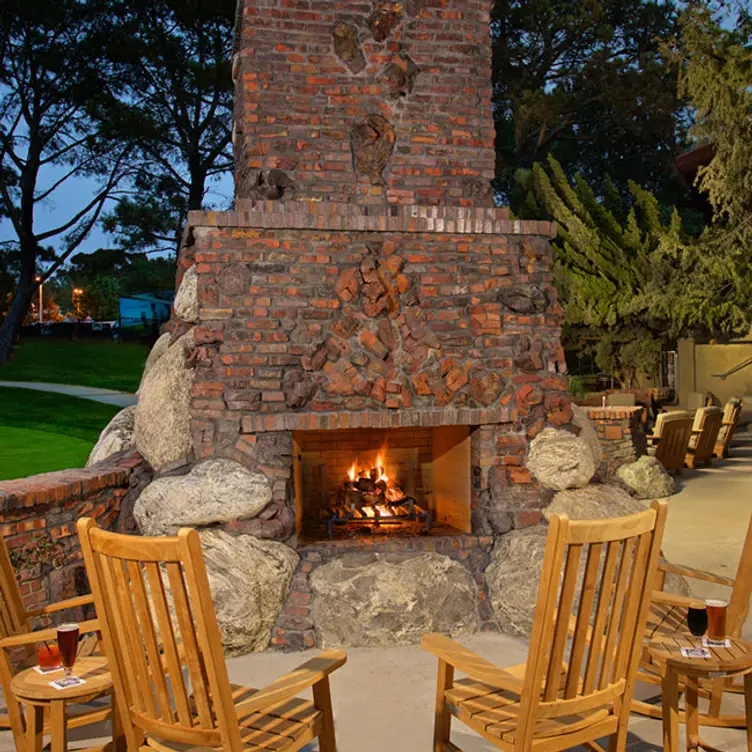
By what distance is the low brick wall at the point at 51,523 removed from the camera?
429 cm

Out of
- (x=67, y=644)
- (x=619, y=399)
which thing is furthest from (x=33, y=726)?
(x=619, y=399)

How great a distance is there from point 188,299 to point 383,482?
1699mm

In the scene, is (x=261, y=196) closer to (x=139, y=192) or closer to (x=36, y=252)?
(x=139, y=192)

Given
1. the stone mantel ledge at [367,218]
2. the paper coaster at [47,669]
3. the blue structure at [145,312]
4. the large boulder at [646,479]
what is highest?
the blue structure at [145,312]

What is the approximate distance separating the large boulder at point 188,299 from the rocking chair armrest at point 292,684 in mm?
2701

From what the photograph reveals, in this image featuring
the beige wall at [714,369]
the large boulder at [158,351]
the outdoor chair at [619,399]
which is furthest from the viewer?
the beige wall at [714,369]

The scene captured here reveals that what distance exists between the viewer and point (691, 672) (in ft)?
9.26

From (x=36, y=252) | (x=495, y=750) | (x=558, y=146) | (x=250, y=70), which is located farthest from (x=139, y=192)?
(x=495, y=750)

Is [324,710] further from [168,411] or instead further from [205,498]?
[168,411]

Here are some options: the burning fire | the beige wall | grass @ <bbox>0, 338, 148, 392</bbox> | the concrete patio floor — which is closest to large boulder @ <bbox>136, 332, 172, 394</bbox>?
the burning fire

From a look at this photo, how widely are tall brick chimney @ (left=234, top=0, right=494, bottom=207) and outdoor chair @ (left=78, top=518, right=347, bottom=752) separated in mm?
3098

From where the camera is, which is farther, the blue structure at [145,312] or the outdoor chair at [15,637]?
the blue structure at [145,312]

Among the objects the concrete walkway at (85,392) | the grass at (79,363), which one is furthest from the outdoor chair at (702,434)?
the grass at (79,363)

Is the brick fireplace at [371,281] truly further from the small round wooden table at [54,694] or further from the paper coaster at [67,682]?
the paper coaster at [67,682]
